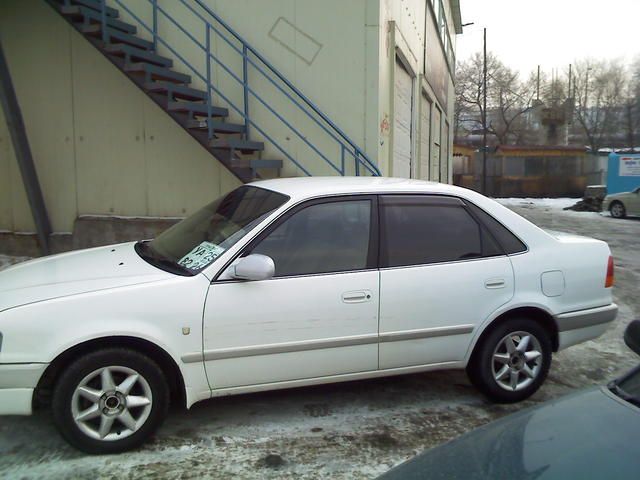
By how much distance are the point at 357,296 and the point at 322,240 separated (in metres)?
0.43

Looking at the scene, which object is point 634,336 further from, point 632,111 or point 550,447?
point 632,111

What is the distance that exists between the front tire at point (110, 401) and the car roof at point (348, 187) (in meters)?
1.43

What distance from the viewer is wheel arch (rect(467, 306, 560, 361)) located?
3971 mm

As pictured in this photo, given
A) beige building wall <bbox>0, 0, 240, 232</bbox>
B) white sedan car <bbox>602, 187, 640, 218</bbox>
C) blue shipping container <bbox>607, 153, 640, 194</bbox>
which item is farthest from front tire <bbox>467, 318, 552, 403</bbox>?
blue shipping container <bbox>607, 153, 640, 194</bbox>

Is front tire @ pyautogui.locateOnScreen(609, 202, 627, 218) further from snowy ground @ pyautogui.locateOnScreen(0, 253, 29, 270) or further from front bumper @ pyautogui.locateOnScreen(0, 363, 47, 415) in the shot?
front bumper @ pyautogui.locateOnScreen(0, 363, 47, 415)

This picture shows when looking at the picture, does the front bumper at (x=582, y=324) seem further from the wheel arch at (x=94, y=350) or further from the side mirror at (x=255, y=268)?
the wheel arch at (x=94, y=350)

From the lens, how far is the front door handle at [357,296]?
3600 millimetres

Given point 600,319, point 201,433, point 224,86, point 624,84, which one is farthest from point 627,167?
point 624,84

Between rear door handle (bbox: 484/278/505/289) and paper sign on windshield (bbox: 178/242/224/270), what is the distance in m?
1.82

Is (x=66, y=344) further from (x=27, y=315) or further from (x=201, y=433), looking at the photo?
(x=201, y=433)

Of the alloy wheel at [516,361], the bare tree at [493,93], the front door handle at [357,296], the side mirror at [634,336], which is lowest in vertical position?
the alloy wheel at [516,361]

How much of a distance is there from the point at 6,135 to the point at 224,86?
3600mm

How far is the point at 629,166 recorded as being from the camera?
24516 millimetres

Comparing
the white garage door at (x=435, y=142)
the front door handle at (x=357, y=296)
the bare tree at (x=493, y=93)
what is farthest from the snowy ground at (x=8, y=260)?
the bare tree at (x=493, y=93)
